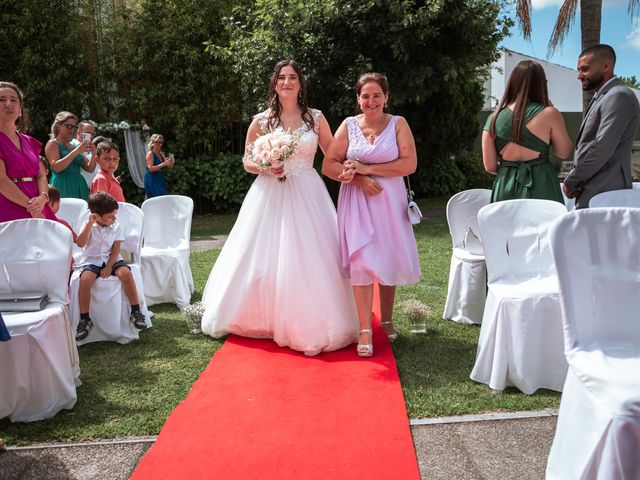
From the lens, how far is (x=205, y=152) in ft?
46.2

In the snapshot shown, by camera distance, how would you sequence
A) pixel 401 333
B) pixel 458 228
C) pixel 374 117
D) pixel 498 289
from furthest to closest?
pixel 458 228 < pixel 401 333 < pixel 374 117 < pixel 498 289

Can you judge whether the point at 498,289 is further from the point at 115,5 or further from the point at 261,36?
the point at 115,5

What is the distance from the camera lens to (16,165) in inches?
168

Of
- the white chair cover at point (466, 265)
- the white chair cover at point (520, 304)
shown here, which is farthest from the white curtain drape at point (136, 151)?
the white chair cover at point (520, 304)

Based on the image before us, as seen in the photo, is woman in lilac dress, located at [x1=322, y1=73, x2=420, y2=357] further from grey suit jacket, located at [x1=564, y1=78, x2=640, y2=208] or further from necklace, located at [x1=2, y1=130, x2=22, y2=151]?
necklace, located at [x1=2, y1=130, x2=22, y2=151]

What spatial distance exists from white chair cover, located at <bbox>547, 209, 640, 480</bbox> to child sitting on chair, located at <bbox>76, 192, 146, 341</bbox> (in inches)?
139

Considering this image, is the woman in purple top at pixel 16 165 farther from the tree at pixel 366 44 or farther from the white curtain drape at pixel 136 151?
the white curtain drape at pixel 136 151

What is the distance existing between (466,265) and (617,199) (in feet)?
4.54

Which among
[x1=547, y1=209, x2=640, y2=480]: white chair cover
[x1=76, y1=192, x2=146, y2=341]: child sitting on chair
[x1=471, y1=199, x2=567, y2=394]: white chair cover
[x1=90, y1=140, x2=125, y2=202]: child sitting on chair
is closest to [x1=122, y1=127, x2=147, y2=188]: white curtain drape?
[x1=90, y1=140, x2=125, y2=202]: child sitting on chair

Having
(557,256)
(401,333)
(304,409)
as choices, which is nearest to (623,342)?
(557,256)

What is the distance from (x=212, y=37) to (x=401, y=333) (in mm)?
10831

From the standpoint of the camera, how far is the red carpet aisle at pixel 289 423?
8.99 feet

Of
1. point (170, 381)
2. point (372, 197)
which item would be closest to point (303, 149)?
point (372, 197)

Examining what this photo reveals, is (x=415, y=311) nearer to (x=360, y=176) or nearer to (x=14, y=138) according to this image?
(x=360, y=176)
